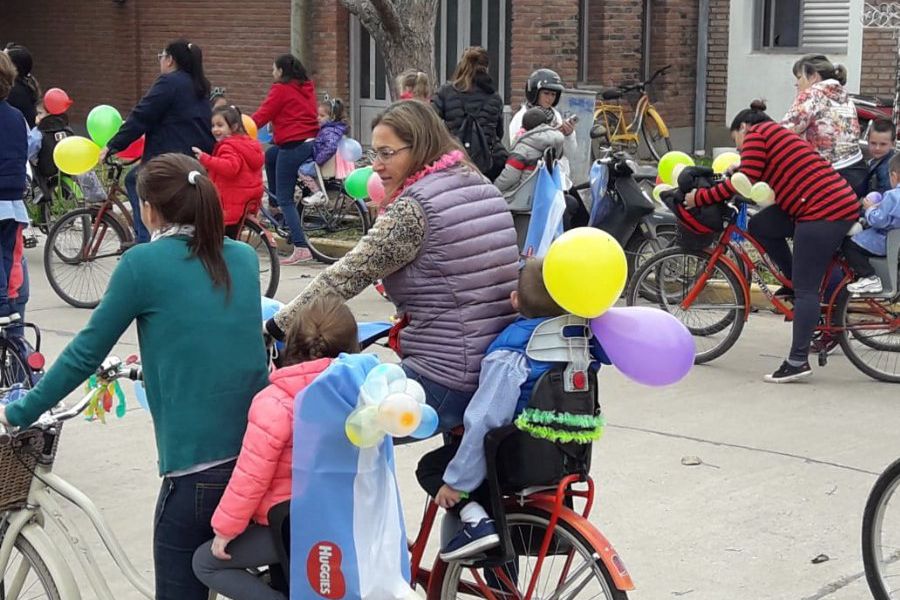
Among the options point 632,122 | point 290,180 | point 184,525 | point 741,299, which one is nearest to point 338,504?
point 184,525

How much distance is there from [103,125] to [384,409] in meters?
7.19

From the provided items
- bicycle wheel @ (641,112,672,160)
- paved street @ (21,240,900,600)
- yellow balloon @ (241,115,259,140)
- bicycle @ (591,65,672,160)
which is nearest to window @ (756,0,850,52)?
bicycle @ (591,65,672,160)

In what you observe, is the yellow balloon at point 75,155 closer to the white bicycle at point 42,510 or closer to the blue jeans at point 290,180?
the blue jeans at point 290,180

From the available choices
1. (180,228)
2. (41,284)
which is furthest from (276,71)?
(180,228)

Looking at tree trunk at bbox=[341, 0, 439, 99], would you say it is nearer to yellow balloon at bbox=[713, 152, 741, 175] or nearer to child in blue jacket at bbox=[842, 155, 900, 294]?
yellow balloon at bbox=[713, 152, 741, 175]

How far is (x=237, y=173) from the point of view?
33.1ft

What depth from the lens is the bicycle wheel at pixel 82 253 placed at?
35.2 ft

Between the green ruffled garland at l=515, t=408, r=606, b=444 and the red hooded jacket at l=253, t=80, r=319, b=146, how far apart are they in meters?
8.63

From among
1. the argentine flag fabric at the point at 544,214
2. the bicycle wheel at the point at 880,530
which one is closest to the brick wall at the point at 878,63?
the argentine flag fabric at the point at 544,214

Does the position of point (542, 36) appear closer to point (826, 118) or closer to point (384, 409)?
point (826, 118)

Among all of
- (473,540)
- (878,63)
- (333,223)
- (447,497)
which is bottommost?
(333,223)

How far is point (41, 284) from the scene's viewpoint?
38.7ft

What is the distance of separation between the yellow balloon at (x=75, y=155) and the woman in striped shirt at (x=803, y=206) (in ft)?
13.6

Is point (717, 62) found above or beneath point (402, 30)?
beneath
